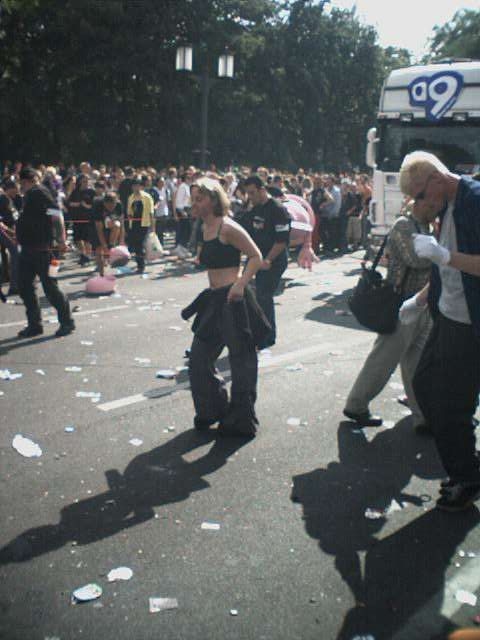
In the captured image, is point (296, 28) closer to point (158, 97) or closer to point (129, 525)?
point (158, 97)

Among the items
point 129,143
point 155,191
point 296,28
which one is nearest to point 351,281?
point 155,191

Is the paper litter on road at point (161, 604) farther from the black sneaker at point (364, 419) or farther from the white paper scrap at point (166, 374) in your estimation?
the white paper scrap at point (166, 374)

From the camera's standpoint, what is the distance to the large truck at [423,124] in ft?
37.9

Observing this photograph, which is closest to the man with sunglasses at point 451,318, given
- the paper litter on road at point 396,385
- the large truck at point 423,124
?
the paper litter on road at point 396,385

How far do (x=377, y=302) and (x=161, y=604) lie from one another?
2683mm

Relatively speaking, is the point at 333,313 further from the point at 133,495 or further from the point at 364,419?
the point at 133,495

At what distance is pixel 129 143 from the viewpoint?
35.2m

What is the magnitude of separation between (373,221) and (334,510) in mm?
9396

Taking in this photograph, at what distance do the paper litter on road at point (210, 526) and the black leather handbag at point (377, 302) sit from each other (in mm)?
1931

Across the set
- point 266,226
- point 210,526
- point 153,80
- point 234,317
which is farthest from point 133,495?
point 153,80

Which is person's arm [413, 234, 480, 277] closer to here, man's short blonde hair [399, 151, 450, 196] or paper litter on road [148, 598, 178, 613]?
man's short blonde hair [399, 151, 450, 196]

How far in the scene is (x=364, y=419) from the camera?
17.6 feet

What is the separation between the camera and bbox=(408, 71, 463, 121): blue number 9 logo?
38.3 feet

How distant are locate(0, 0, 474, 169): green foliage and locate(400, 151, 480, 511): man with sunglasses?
27625mm
